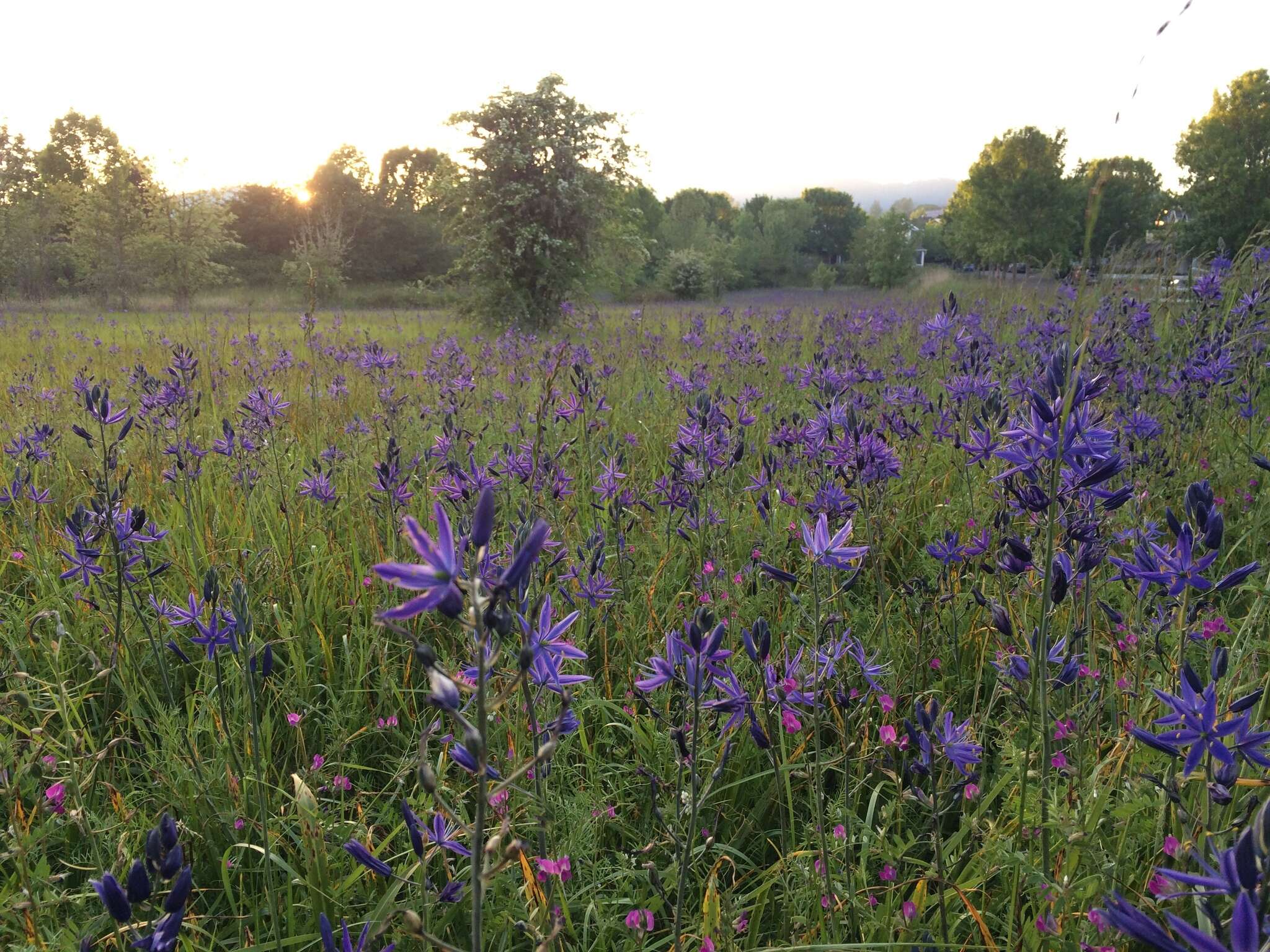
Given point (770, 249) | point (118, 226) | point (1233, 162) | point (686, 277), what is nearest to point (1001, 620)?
point (118, 226)

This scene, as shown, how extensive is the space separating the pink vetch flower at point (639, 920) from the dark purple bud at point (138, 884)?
0.84 m

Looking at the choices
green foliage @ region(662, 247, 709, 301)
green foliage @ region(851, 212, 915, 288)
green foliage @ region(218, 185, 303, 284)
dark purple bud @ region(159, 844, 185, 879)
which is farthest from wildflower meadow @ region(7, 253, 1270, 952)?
green foliage @ region(218, 185, 303, 284)

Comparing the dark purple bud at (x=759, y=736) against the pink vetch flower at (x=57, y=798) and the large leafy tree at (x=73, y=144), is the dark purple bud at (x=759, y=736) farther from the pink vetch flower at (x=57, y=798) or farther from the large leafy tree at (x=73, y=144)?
the large leafy tree at (x=73, y=144)

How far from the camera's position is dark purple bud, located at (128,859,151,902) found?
1002 mm

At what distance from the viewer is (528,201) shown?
605 inches

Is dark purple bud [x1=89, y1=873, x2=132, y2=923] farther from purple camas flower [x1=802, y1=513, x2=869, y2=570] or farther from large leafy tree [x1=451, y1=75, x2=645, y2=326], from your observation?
large leafy tree [x1=451, y1=75, x2=645, y2=326]

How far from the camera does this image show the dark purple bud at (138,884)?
3.29 ft

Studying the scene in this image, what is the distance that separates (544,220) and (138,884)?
16039 millimetres

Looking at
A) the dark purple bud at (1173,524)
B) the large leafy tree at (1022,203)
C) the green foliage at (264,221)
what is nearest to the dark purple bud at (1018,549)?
the dark purple bud at (1173,524)

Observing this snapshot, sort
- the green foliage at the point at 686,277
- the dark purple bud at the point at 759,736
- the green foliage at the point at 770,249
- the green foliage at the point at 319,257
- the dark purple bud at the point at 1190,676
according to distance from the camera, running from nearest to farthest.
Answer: the dark purple bud at the point at 1190,676 < the dark purple bud at the point at 759,736 < the green foliage at the point at 319,257 < the green foliage at the point at 686,277 < the green foliage at the point at 770,249

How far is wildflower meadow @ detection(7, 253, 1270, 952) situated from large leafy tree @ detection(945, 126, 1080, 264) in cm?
4761

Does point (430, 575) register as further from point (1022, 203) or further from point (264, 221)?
point (264, 221)

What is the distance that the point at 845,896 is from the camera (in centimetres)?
157

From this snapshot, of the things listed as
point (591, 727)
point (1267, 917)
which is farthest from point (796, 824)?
point (1267, 917)
